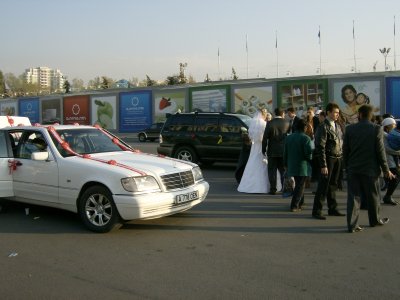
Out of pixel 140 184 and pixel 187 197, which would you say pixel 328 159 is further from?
pixel 140 184

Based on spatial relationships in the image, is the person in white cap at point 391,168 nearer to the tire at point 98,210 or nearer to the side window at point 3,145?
the tire at point 98,210

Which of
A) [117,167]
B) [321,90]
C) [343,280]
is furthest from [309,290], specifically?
[321,90]

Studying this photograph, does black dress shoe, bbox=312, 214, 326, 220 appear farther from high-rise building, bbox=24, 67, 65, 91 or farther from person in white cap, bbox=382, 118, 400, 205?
high-rise building, bbox=24, 67, 65, 91

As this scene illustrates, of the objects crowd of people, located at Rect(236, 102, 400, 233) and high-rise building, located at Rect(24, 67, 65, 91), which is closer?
crowd of people, located at Rect(236, 102, 400, 233)

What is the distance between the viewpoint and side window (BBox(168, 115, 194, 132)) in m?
14.8

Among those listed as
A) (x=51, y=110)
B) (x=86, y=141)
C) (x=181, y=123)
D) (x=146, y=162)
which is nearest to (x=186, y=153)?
(x=181, y=123)

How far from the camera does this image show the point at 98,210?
6.82m

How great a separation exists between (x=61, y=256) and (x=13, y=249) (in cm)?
79

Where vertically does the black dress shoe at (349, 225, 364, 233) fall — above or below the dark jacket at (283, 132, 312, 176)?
below

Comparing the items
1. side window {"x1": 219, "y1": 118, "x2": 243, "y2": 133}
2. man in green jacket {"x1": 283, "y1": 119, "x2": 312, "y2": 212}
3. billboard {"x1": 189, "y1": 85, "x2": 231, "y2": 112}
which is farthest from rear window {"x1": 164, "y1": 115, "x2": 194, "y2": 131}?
billboard {"x1": 189, "y1": 85, "x2": 231, "y2": 112}

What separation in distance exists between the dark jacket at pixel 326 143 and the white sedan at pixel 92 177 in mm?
1934

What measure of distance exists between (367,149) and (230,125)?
773 centimetres

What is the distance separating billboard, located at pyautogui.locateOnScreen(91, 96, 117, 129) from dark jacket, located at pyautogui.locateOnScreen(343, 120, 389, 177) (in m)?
45.0

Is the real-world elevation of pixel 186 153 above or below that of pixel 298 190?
above
